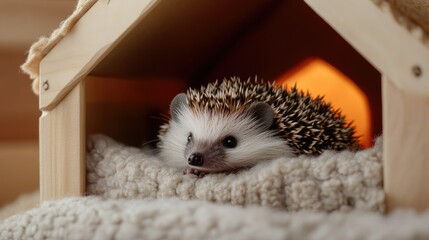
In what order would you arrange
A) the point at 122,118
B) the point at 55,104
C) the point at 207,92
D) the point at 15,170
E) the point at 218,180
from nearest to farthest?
1. the point at 218,180
2. the point at 55,104
3. the point at 207,92
4. the point at 122,118
5. the point at 15,170

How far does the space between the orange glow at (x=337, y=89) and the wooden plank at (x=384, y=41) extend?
0.90 metres

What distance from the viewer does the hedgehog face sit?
1599mm

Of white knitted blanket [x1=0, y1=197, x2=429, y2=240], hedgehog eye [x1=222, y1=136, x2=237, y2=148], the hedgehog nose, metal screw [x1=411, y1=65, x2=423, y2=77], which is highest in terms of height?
metal screw [x1=411, y1=65, x2=423, y2=77]

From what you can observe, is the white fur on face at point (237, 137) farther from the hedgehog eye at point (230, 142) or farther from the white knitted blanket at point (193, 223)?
the white knitted blanket at point (193, 223)

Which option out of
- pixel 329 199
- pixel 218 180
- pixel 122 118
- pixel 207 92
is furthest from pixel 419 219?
pixel 122 118

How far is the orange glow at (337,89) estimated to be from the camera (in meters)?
2.20

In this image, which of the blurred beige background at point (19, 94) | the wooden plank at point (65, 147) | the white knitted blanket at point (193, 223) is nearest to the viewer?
the white knitted blanket at point (193, 223)

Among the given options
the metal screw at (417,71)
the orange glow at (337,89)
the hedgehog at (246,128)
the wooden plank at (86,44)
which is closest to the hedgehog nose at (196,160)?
the hedgehog at (246,128)

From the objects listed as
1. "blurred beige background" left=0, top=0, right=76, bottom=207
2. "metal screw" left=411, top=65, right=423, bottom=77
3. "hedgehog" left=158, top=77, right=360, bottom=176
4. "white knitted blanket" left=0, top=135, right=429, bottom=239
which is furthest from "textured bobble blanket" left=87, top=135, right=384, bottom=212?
"blurred beige background" left=0, top=0, right=76, bottom=207

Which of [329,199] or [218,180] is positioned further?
[218,180]

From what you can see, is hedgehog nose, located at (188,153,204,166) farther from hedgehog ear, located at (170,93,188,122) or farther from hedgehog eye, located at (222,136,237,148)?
hedgehog ear, located at (170,93,188,122)

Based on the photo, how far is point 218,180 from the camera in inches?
57.0

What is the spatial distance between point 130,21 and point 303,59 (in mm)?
1012

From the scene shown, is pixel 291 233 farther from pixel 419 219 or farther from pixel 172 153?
pixel 172 153
